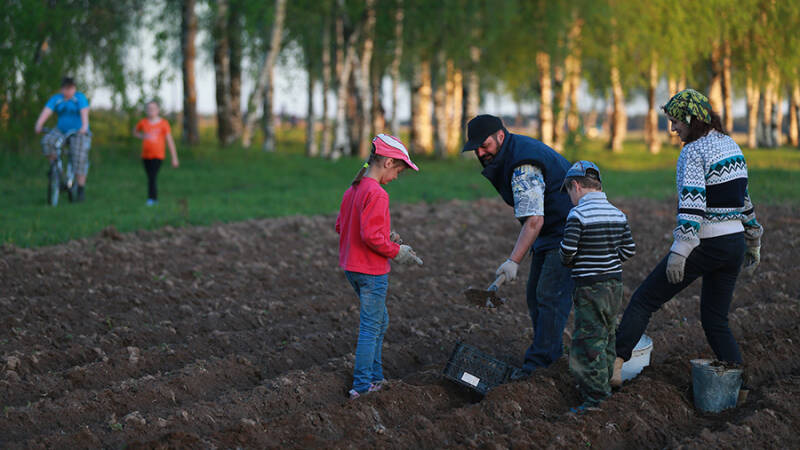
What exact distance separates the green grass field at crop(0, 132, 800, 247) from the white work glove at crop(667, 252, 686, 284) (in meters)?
8.64

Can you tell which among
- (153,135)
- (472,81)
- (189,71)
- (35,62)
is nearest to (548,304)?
(153,135)

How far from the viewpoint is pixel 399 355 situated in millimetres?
6434

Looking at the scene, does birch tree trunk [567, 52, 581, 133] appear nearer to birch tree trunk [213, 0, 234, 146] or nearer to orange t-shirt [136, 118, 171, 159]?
birch tree trunk [213, 0, 234, 146]

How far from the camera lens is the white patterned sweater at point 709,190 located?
4895 millimetres

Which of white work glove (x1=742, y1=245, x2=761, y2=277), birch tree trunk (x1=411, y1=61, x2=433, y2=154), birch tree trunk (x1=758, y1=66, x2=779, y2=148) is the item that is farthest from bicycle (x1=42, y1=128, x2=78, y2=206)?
birch tree trunk (x1=758, y1=66, x2=779, y2=148)

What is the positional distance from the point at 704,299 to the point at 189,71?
2146 cm

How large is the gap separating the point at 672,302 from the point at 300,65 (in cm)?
3062

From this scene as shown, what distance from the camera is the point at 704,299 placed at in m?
5.29

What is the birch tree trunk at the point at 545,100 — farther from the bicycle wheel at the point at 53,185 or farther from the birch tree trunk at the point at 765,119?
the bicycle wheel at the point at 53,185

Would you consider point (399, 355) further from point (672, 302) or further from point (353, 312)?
point (672, 302)

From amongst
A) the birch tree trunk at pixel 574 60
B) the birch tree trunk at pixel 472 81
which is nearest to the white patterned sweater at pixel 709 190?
the birch tree trunk at pixel 574 60

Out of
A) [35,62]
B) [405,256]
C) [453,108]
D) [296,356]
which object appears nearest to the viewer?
[405,256]

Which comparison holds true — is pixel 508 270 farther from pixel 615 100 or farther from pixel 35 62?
pixel 615 100

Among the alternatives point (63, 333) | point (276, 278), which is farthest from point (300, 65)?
point (63, 333)
